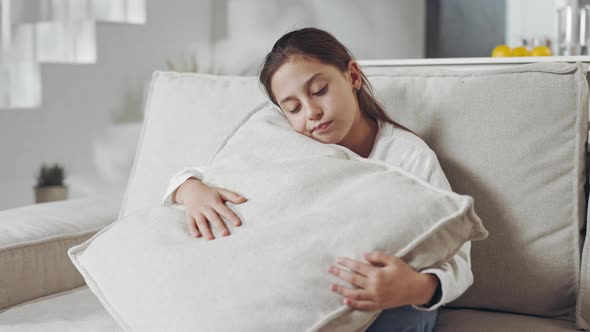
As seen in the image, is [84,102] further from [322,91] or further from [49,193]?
[322,91]

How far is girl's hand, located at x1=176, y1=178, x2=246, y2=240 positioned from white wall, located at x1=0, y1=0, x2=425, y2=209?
7.75 feet

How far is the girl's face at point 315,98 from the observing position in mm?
1245

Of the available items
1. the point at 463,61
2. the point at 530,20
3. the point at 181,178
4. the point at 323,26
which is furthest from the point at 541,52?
the point at 181,178

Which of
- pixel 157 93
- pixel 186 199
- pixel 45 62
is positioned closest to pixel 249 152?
pixel 186 199

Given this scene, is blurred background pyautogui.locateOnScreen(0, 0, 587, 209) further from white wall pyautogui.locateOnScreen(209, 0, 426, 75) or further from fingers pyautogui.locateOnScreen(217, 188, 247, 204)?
fingers pyautogui.locateOnScreen(217, 188, 247, 204)

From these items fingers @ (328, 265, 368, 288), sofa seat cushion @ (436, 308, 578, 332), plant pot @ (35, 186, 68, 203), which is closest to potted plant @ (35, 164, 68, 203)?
plant pot @ (35, 186, 68, 203)

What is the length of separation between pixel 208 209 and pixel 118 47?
9.20 feet

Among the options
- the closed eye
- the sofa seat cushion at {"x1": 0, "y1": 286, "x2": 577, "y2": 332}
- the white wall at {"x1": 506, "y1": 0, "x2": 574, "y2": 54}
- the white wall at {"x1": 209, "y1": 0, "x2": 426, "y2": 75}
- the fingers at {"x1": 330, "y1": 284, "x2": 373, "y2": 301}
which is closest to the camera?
the fingers at {"x1": 330, "y1": 284, "x2": 373, "y2": 301}

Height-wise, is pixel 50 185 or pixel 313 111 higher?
pixel 313 111

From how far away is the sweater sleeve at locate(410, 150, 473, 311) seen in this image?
3.27 feet

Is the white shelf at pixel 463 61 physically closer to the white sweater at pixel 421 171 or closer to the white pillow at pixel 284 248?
the white sweater at pixel 421 171

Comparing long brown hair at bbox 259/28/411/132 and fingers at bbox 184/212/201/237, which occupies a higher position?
long brown hair at bbox 259/28/411/132

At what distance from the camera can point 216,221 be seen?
106 centimetres

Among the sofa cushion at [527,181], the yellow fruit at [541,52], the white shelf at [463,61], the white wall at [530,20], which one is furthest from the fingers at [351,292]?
the white wall at [530,20]
